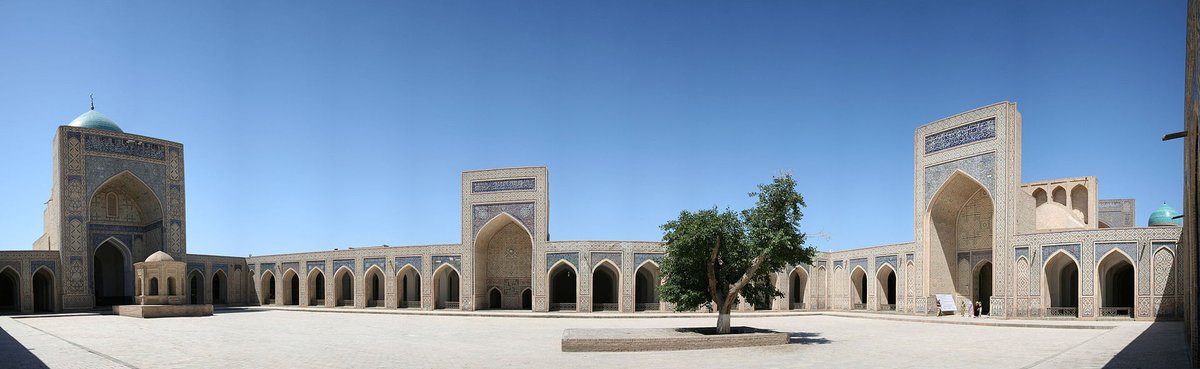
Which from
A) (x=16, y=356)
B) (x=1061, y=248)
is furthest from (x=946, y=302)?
(x=16, y=356)

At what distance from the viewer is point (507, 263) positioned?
2934 centimetres

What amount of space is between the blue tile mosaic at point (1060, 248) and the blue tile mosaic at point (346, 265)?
2369 centimetres

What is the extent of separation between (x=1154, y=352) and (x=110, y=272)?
34.6 meters

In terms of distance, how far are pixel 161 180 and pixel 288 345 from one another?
19.7 meters

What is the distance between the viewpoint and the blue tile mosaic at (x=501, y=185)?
90.5 ft

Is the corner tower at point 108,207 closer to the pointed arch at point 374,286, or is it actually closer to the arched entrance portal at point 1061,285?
the pointed arch at point 374,286

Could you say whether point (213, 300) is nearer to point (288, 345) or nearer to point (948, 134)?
point (288, 345)

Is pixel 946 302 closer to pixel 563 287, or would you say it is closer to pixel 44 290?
pixel 563 287

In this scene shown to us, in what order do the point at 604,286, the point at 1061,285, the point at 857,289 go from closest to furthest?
the point at 1061,285 → the point at 857,289 → the point at 604,286

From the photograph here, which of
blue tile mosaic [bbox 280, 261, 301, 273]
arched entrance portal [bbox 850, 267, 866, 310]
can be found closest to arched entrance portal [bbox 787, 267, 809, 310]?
arched entrance portal [bbox 850, 267, 866, 310]

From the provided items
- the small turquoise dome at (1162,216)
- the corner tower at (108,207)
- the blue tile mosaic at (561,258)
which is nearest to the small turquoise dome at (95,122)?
the corner tower at (108,207)

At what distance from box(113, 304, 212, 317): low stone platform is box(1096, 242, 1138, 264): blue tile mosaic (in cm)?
2692

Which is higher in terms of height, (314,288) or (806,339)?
(806,339)

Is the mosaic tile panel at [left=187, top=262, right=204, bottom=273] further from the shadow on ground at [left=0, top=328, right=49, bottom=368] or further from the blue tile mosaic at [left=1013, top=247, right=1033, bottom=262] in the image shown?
the blue tile mosaic at [left=1013, top=247, right=1033, bottom=262]
